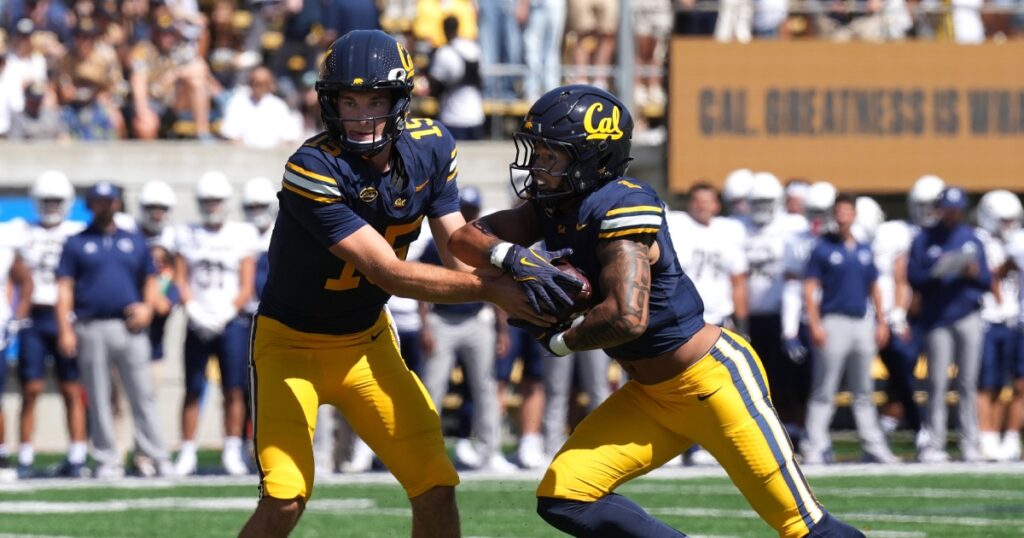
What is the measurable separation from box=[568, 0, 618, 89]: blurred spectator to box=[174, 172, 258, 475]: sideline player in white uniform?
467 centimetres

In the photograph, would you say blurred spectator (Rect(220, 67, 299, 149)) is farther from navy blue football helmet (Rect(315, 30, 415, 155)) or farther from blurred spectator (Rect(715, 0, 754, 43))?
navy blue football helmet (Rect(315, 30, 415, 155))

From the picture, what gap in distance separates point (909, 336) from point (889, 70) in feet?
11.9

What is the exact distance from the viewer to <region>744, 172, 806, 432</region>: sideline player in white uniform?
11.1 meters

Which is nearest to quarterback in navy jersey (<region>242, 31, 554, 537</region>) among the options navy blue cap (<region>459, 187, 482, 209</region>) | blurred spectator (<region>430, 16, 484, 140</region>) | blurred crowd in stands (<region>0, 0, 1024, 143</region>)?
navy blue cap (<region>459, 187, 482, 209</region>)

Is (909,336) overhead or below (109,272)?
below

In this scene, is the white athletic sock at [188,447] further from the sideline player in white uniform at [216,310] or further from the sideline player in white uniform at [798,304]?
the sideline player in white uniform at [798,304]

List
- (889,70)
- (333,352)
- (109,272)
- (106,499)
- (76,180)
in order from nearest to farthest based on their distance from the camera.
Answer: (333,352)
(106,499)
(109,272)
(76,180)
(889,70)

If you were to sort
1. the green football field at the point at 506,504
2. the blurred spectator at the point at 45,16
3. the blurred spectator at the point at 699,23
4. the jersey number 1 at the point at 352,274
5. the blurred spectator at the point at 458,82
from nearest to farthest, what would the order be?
the jersey number 1 at the point at 352,274 → the green football field at the point at 506,504 → the blurred spectator at the point at 458,82 → the blurred spectator at the point at 699,23 → the blurred spectator at the point at 45,16

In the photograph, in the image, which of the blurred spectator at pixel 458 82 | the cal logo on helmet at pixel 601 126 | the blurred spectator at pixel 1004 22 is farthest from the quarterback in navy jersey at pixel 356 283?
the blurred spectator at pixel 1004 22

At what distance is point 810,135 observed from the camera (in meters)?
14.2

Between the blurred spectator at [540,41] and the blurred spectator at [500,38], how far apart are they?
67 millimetres

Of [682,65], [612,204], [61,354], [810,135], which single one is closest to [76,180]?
[61,354]

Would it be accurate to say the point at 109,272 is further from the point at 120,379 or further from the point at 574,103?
the point at 574,103

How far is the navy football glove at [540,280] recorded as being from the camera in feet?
15.9
